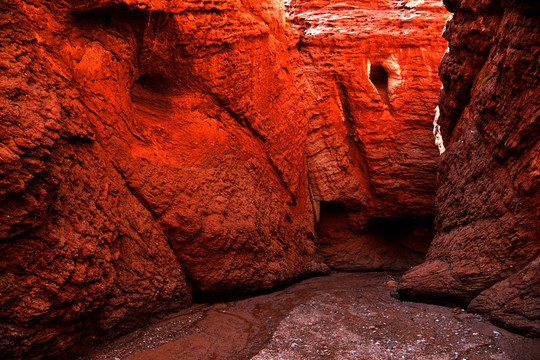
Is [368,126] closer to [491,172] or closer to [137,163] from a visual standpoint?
[491,172]

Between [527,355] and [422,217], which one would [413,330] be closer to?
[527,355]

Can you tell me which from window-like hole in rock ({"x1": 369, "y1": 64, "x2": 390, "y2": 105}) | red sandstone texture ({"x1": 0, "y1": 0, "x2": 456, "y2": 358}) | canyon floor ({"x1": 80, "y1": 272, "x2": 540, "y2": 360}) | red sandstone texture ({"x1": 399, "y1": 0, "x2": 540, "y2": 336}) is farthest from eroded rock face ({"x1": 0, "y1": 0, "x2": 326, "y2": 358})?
red sandstone texture ({"x1": 399, "y1": 0, "x2": 540, "y2": 336})

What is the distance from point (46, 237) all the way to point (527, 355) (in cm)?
563

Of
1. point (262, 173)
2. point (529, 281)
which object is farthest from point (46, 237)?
point (529, 281)

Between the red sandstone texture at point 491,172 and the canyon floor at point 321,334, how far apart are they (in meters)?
0.43

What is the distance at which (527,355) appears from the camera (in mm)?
4766

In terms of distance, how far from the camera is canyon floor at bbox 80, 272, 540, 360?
522 centimetres

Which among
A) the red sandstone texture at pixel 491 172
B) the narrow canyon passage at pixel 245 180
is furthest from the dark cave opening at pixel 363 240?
the red sandstone texture at pixel 491 172

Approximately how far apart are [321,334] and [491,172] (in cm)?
359

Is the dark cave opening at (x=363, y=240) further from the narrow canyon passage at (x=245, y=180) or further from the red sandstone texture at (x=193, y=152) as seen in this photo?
the narrow canyon passage at (x=245, y=180)

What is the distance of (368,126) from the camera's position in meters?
11.2

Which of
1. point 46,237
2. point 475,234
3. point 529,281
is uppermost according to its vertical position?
point 46,237

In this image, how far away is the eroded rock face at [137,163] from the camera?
4906 millimetres

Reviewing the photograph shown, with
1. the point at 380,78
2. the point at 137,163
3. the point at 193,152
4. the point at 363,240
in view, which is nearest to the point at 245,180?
the point at 193,152
